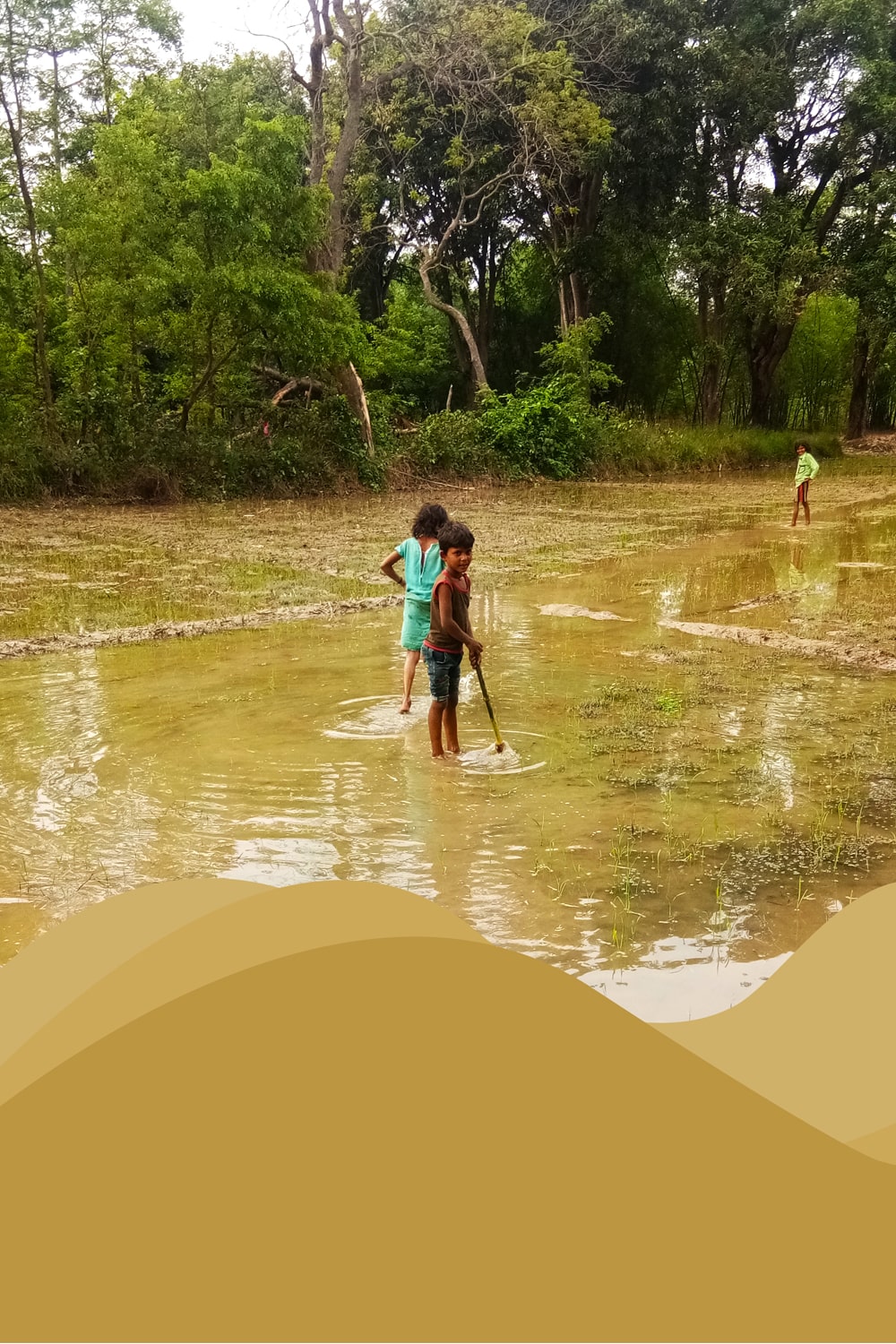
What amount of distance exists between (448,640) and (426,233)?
90.2ft

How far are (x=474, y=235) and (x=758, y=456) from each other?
9817mm

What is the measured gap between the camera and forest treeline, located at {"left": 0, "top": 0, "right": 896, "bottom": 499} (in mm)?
19328

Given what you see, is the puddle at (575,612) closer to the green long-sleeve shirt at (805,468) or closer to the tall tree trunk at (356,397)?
the green long-sleeve shirt at (805,468)

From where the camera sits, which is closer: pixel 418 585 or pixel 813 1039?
pixel 813 1039

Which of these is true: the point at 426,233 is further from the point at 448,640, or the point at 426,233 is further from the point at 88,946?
the point at 88,946

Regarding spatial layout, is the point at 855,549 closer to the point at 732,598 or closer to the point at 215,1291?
the point at 732,598

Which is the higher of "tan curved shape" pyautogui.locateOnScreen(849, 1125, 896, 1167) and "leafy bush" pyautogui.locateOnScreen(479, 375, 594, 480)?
"leafy bush" pyautogui.locateOnScreen(479, 375, 594, 480)

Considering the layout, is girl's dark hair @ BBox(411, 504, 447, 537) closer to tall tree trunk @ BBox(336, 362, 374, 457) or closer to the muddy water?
the muddy water

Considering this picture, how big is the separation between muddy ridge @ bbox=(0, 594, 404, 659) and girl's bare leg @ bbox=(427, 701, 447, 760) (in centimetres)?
427

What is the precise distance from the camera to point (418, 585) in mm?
6957

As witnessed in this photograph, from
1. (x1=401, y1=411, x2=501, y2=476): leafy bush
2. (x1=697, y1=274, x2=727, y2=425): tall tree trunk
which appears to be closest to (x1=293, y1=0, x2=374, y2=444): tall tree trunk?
(x1=401, y1=411, x2=501, y2=476): leafy bush

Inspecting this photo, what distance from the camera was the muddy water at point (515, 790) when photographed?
165 inches

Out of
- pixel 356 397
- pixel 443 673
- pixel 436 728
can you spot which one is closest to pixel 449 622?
pixel 443 673

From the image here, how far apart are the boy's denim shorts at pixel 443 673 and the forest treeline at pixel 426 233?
14.5m
